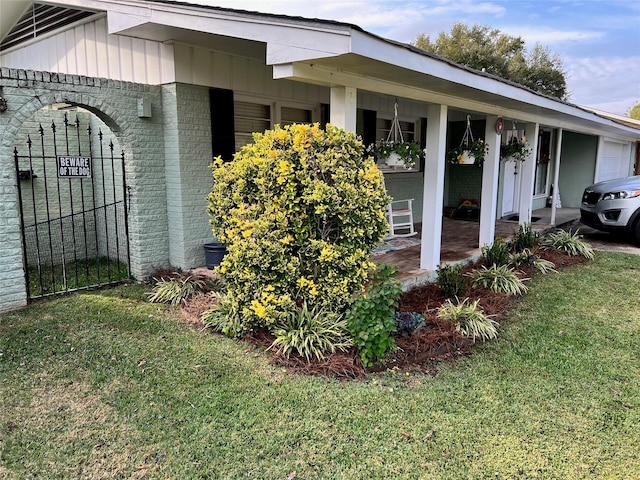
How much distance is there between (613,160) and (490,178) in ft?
35.4

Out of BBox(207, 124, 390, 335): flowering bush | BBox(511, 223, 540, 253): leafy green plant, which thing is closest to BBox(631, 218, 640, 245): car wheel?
BBox(511, 223, 540, 253): leafy green plant

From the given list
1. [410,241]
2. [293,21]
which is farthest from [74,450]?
[410,241]

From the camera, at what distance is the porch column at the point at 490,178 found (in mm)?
6840

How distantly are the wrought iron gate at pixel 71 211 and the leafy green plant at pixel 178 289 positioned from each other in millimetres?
952

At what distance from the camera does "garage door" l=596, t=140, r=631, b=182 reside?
13.6 meters

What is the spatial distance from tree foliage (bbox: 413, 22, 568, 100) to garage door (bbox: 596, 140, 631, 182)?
49.4 ft

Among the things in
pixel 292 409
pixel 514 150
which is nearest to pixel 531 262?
pixel 514 150

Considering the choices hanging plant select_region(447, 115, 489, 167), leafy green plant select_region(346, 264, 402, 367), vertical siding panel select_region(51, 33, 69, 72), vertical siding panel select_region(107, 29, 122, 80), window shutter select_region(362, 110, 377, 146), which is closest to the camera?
leafy green plant select_region(346, 264, 402, 367)

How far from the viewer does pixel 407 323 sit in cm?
414

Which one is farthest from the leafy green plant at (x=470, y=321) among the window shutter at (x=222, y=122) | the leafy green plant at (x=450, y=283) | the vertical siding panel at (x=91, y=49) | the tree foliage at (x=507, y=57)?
the tree foliage at (x=507, y=57)

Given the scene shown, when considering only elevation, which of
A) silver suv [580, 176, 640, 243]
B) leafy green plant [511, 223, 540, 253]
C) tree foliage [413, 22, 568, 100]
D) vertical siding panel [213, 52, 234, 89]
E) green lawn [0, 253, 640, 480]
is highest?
tree foliage [413, 22, 568, 100]

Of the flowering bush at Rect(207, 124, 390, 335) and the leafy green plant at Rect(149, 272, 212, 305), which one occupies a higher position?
the flowering bush at Rect(207, 124, 390, 335)

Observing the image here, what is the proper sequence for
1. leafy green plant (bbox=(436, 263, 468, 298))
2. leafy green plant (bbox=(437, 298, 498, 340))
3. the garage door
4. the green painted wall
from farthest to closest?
1. the garage door
2. the green painted wall
3. leafy green plant (bbox=(436, 263, 468, 298))
4. leafy green plant (bbox=(437, 298, 498, 340))

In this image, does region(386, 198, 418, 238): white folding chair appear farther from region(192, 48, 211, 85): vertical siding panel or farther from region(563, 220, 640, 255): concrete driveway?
Answer: region(563, 220, 640, 255): concrete driveway
